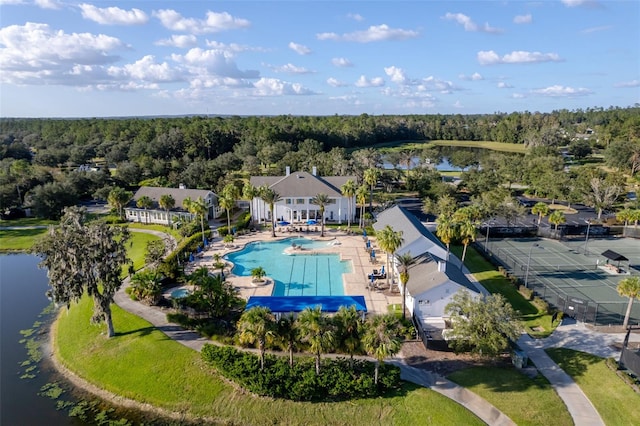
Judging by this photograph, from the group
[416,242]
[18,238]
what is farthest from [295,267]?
[18,238]

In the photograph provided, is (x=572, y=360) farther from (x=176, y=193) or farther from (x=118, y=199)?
(x=118, y=199)

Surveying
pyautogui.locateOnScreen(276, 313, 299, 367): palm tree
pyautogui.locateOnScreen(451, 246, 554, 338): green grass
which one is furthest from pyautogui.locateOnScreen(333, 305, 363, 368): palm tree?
pyautogui.locateOnScreen(451, 246, 554, 338): green grass

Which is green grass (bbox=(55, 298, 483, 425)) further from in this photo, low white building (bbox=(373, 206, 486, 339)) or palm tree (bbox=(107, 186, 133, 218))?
palm tree (bbox=(107, 186, 133, 218))

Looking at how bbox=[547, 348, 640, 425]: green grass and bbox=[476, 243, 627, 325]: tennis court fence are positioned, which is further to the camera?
bbox=[476, 243, 627, 325]: tennis court fence

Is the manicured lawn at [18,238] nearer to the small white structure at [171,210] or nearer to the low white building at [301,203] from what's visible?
the small white structure at [171,210]

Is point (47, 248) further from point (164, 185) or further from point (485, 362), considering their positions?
point (164, 185)

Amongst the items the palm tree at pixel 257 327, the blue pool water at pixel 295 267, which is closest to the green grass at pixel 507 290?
the blue pool water at pixel 295 267
